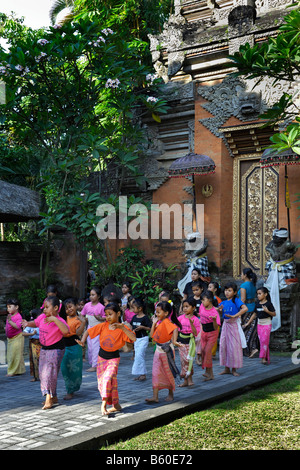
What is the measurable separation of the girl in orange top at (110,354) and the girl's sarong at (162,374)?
0.76m

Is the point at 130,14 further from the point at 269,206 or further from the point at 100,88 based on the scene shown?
the point at 269,206

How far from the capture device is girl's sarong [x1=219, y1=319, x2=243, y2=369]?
28.9ft

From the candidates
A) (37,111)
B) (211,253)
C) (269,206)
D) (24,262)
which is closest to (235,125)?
(269,206)

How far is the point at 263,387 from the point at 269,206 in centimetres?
643

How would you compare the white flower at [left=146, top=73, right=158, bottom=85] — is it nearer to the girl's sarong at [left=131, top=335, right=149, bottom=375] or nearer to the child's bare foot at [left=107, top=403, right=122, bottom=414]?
the girl's sarong at [left=131, top=335, right=149, bottom=375]

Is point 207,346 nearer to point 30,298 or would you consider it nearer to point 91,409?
point 91,409

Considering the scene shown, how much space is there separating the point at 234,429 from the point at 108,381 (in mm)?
1531

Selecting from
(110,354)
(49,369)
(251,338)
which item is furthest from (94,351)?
(251,338)

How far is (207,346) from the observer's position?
27.9ft

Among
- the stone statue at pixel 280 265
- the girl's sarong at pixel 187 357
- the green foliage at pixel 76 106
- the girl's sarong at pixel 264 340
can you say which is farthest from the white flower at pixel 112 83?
the girl's sarong at pixel 187 357

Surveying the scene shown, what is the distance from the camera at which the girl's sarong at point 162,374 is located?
22.9ft

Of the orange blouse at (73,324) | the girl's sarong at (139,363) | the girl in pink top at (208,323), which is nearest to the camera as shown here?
the orange blouse at (73,324)

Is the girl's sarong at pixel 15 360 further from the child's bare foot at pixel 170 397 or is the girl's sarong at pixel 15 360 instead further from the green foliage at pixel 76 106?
the green foliage at pixel 76 106

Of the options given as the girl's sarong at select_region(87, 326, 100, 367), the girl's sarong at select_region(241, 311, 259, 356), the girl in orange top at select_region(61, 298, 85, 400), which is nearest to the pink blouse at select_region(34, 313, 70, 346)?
the girl in orange top at select_region(61, 298, 85, 400)
